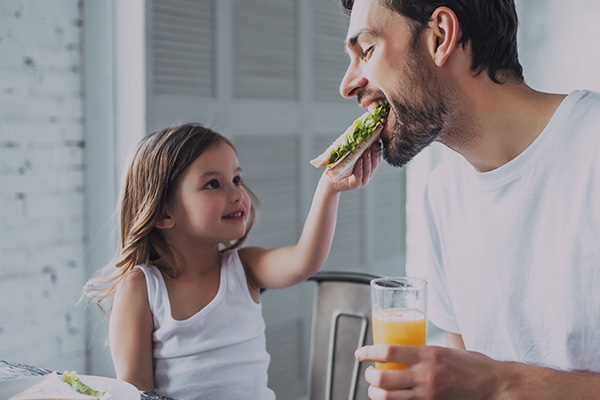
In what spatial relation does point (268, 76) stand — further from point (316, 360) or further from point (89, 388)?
point (89, 388)

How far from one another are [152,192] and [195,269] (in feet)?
0.81

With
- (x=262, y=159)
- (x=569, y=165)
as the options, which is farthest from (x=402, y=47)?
(x=262, y=159)

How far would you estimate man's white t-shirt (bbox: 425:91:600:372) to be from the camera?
1.24 m

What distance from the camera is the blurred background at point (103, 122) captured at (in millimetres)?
2279

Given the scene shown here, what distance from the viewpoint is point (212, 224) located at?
1.76m

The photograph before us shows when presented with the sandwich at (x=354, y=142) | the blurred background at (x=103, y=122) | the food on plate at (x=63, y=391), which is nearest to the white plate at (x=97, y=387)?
the food on plate at (x=63, y=391)

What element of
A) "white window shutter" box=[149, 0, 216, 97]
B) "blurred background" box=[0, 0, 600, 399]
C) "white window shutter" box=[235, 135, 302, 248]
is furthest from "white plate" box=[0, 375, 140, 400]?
"white window shutter" box=[235, 135, 302, 248]

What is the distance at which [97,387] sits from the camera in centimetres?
108

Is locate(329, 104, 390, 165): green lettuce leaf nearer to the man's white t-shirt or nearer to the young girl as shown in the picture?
the young girl

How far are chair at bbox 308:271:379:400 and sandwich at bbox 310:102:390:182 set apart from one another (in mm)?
314

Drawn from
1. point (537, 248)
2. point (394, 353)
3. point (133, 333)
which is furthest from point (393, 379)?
point (133, 333)

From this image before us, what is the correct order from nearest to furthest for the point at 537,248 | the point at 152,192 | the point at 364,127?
the point at 537,248
the point at 364,127
the point at 152,192

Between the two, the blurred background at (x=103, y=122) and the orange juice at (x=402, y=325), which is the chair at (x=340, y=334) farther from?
the blurred background at (x=103, y=122)

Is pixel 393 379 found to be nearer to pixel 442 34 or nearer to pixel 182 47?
pixel 442 34
